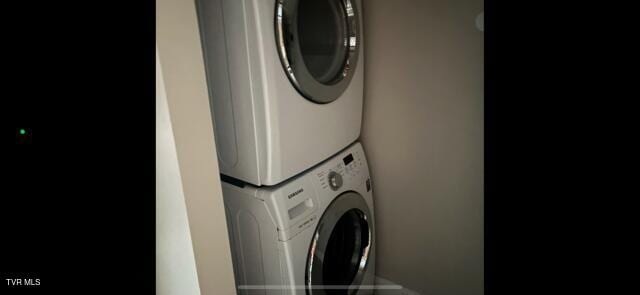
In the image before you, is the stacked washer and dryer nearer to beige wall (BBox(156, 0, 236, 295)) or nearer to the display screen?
the display screen

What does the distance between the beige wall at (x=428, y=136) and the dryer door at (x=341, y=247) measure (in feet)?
0.72

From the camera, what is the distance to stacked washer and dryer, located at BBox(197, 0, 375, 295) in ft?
3.30

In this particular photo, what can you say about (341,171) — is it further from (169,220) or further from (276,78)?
(169,220)

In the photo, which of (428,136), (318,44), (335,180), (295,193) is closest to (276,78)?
(318,44)

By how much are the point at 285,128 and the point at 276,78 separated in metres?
0.15

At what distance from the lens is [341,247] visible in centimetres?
155

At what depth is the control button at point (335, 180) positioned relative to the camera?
4.34 feet

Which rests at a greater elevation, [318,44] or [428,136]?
[318,44]
